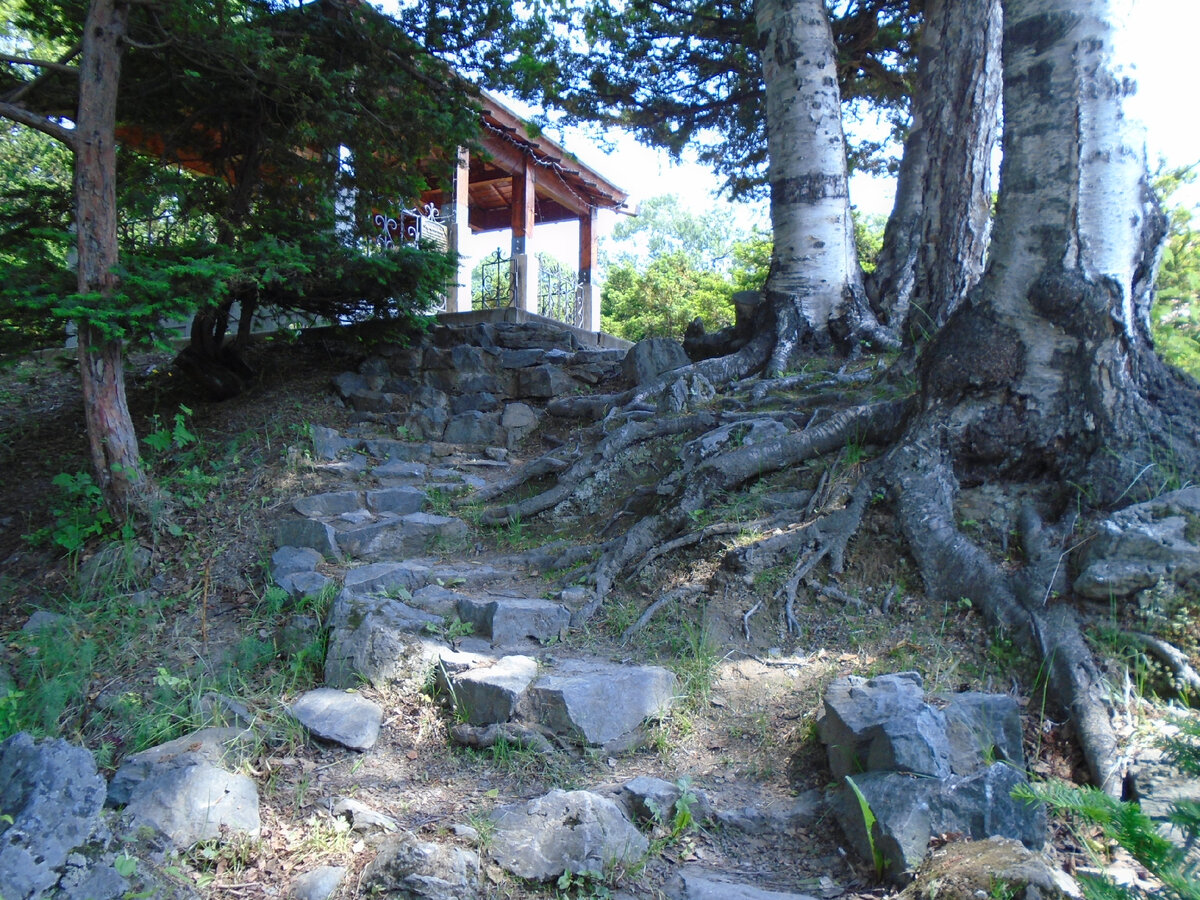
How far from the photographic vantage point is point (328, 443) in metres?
6.87

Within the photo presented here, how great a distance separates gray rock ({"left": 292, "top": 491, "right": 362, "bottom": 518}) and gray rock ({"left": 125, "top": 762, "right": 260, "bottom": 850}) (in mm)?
2973

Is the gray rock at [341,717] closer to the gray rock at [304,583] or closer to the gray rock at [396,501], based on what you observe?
the gray rock at [304,583]

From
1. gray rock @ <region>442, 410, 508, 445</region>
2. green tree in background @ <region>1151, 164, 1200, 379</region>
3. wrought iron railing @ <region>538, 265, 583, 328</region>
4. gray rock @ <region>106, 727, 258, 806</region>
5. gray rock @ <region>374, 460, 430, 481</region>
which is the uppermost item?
wrought iron railing @ <region>538, 265, 583, 328</region>

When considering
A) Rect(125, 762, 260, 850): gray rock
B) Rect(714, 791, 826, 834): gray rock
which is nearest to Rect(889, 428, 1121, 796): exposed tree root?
Rect(714, 791, 826, 834): gray rock

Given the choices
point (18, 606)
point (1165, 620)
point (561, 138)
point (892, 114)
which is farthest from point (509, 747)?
point (892, 114)

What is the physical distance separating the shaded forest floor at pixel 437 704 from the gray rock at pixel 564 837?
0.21ft

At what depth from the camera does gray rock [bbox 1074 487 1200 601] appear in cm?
323

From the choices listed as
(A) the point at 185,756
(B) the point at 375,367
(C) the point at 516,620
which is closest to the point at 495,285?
(B) the point at 375,367

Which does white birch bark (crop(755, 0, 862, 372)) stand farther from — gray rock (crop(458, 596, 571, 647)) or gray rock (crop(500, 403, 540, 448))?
gray rock (crop(458, 596, 571, 647))

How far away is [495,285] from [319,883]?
13091 mm

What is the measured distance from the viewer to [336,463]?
264 inches

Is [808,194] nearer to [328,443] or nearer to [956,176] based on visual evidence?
[956,176]

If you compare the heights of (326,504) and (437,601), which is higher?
(326,504)

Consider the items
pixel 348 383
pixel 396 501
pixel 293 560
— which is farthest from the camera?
pixel 348 383
